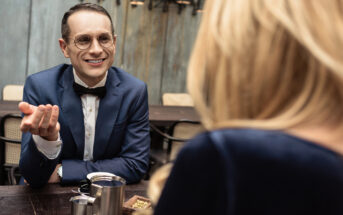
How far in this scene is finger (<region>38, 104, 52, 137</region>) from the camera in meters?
1.41

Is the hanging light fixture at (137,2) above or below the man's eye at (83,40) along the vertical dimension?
above

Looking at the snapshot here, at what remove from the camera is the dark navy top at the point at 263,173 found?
542 mm

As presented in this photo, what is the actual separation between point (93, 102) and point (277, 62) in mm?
1619

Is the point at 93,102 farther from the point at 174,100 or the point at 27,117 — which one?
the point at 174,100

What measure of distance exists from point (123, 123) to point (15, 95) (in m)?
2.90

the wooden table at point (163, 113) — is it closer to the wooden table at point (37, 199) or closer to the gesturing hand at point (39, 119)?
the wooden table at point (37, 199)

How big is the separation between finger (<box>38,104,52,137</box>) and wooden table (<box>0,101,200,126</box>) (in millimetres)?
2146

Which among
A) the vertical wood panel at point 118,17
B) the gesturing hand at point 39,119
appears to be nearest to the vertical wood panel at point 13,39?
the vertical wood panel at point 118,17

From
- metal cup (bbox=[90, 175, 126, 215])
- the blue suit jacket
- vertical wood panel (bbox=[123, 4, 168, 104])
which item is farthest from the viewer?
vertical wood panel (bbox=[123, 4, 168, 104])

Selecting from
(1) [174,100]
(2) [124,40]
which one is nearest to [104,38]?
(1) [174,100]

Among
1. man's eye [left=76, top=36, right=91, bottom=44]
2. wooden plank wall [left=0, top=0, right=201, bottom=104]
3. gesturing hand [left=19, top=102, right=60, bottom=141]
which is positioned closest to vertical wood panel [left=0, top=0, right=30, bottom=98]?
wooden plank wall [left=0, top=0, right=201, bottom=104]

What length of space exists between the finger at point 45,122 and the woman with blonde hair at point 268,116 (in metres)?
0.88

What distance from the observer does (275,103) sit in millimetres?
612

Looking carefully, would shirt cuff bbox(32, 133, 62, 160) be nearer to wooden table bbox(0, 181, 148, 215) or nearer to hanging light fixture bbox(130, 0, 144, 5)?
wooden table bbox(0, 181, 148, 215)
